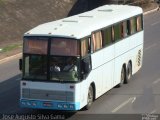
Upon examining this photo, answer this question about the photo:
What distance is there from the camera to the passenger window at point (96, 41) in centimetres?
2148

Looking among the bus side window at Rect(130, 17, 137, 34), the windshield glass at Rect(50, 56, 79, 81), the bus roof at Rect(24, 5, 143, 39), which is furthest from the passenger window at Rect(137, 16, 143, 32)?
the windshield glass at Rect(50, 56, 79, 81)

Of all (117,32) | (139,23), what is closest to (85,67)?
(117,32)

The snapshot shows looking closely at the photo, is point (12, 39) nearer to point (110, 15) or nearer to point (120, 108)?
point (110, 15)

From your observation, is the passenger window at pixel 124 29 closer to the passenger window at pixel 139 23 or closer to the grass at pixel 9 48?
the passenger window at pixel 139 23

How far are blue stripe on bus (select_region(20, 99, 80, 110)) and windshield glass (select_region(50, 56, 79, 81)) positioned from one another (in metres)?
0.83

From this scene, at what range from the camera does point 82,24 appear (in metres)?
21.4

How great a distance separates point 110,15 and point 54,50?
16.8ft

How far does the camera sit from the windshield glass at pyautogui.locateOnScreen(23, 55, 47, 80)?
19.9 metres

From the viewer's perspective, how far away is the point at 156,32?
41.2 metres

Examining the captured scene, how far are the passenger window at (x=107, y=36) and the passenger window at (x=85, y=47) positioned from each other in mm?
1980

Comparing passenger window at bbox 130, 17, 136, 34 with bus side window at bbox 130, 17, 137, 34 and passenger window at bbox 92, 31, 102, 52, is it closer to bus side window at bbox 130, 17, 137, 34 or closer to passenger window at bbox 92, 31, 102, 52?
bus side window at bbox 130, 17, 137, 34

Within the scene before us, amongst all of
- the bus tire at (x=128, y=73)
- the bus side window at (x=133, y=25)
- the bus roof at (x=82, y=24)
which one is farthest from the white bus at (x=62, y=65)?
the bus side window at (x=133, y=25)

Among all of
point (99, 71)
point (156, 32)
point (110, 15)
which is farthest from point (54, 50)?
point (156, 32)

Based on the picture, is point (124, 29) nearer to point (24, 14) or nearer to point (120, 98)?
point (120, 98)
